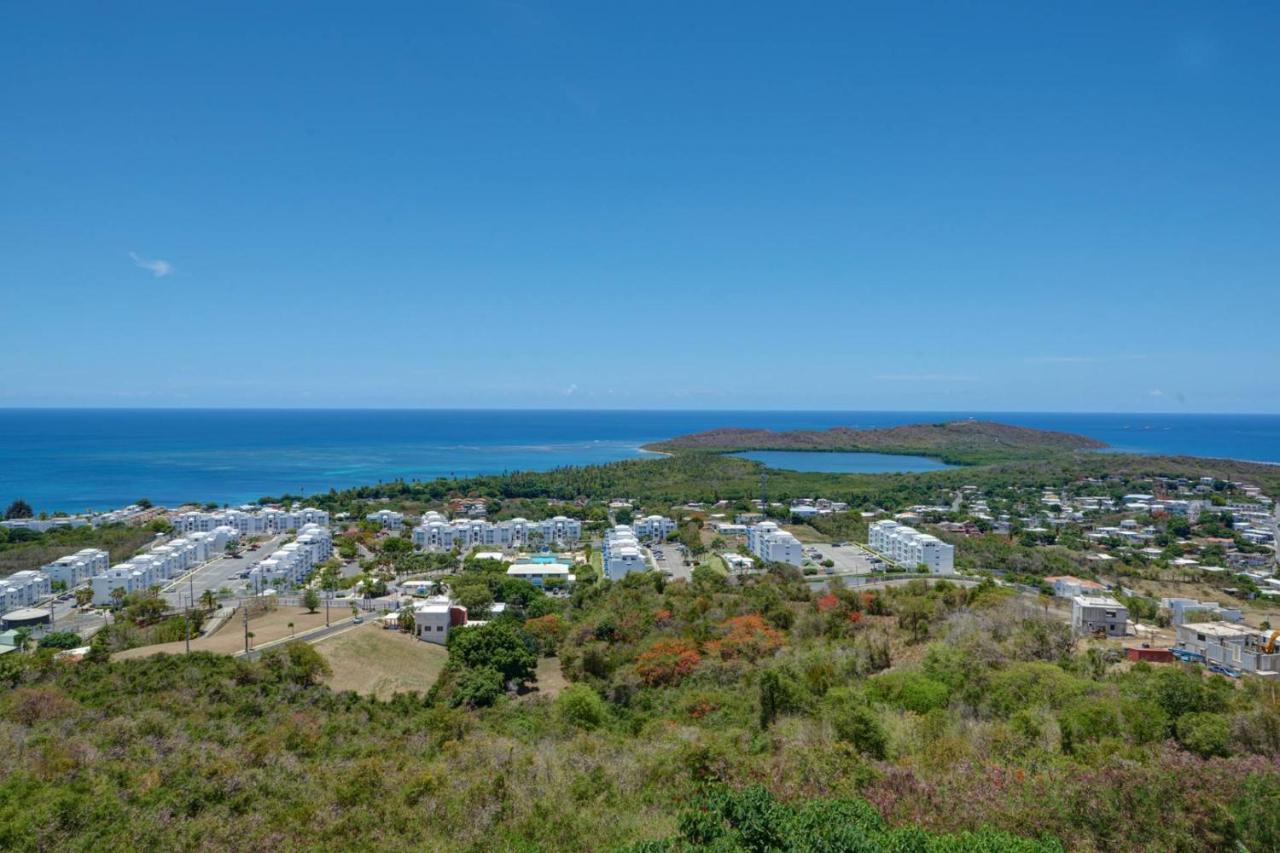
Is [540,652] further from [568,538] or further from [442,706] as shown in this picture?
[568,538]

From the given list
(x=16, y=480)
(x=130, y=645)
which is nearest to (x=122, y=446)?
(x=16, y=480)

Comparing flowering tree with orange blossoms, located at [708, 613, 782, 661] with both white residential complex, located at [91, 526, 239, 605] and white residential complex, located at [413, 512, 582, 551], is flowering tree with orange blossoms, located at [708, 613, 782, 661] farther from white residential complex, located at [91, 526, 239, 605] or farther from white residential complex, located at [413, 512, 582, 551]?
white residential complex, located at [91, 526, 239, 605]

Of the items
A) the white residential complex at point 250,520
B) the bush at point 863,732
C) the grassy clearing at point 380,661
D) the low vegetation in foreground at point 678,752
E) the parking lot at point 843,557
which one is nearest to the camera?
the low vegetation in foreground at point 678,752

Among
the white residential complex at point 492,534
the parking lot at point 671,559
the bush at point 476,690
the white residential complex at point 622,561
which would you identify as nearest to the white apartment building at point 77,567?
the white residential complex at point 492,534

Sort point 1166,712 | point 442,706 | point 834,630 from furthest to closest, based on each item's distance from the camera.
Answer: point 834,630
point 442,706
point 1166,712

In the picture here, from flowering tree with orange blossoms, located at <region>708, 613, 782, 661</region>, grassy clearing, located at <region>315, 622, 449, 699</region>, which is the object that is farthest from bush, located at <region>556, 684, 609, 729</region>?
grassy clearing, located at <region>315, 622, 449, 699</region>

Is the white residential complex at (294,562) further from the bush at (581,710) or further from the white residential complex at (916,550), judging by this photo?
the white residential complex at (916,550)
